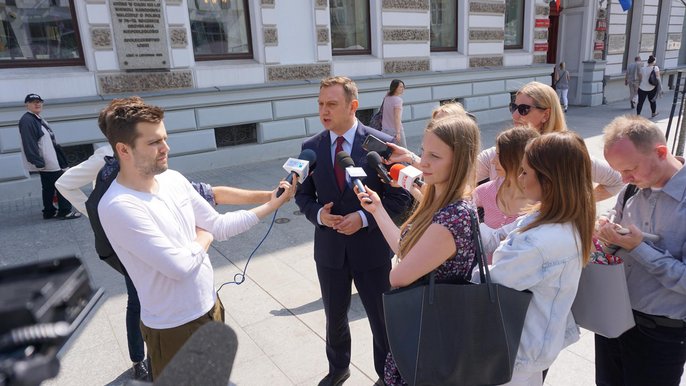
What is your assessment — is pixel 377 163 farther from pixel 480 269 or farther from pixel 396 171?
pixel 480 269

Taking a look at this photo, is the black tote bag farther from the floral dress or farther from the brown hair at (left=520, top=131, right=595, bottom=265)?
the brown hair at (left=520, top=131, right=595, bottom=265)

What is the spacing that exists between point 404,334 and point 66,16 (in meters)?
8.03

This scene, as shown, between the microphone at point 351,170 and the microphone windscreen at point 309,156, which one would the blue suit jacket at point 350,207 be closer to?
the microphone windscreen at point 309,156

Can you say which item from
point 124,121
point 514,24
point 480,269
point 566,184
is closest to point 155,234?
point 124,121

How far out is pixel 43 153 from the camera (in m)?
6.04

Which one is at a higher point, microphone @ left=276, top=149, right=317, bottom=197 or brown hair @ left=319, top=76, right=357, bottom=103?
brown hair @ left=319, top=76, right=357, bottom=103

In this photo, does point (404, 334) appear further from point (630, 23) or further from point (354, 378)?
point (630, 23)

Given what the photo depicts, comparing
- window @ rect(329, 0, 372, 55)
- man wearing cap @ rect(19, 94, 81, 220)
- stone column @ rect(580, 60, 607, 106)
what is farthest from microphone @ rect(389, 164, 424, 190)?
stone column @ rect(580, 60, 607, 106)

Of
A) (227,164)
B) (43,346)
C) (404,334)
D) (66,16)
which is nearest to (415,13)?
(227,164)

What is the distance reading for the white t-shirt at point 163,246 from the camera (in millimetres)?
1804

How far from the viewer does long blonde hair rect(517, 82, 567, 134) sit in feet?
9.29

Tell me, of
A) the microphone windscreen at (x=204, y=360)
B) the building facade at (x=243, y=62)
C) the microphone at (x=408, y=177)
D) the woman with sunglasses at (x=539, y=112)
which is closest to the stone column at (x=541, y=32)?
the building facade at (x=243, y=62)

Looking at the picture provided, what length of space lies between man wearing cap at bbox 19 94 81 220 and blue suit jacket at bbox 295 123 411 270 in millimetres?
4953

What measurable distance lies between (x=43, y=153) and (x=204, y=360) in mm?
6450
